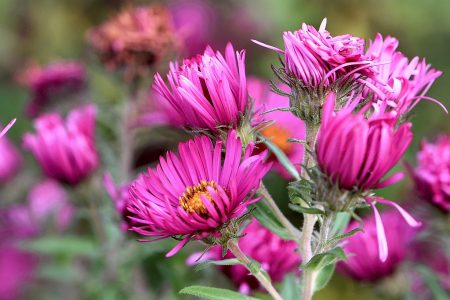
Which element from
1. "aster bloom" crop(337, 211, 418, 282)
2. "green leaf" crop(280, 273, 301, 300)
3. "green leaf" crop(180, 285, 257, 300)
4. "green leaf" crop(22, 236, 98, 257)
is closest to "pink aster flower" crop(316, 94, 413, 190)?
"green leaf" crop(180, 285, 257, 300)

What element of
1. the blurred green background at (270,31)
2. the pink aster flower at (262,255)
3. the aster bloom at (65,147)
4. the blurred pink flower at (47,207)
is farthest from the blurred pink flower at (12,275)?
the pink aster flower at (262,255)

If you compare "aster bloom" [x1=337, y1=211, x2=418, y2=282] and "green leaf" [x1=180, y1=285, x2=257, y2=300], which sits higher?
"green leaf" [x1=180, y1=285, x2=257, y2=300]

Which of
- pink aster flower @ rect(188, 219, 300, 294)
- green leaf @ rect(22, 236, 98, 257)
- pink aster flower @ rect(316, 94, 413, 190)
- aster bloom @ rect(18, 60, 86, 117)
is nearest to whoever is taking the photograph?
pink aster flower @ rect(316, 94, 413, 190)

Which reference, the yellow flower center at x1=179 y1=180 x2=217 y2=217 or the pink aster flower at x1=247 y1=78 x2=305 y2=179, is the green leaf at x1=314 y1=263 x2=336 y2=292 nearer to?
the yellow flower center at x1=179 y1=180 x2=217 y2=217

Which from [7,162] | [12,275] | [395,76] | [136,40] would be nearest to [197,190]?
[395,76]

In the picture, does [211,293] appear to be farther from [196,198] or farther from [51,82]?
[51,82]

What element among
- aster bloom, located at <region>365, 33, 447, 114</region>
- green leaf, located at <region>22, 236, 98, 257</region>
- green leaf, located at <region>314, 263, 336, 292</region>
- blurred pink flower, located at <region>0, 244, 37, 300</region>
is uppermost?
aster bloom, located at <region>365, 33, 447, 114</region>
